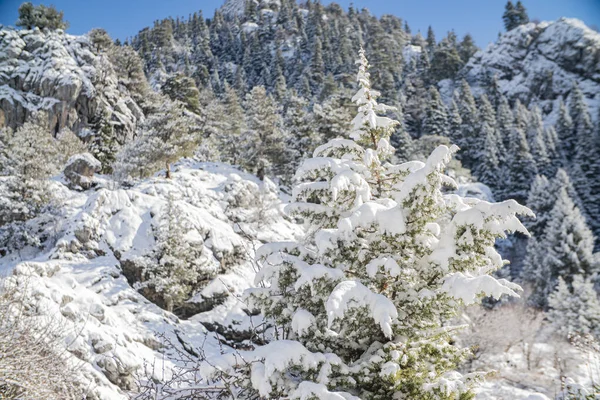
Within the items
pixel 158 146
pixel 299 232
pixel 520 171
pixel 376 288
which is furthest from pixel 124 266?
pixel 520 171

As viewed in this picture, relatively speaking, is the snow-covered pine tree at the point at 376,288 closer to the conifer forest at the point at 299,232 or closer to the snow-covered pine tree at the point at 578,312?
the conifer forest at the point at 299,232

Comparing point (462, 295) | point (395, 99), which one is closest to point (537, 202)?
point (395, 99)

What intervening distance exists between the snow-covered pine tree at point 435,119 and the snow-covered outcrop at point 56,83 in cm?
4318

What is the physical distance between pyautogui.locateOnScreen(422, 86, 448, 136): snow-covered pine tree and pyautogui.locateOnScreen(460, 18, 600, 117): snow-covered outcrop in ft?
66.9

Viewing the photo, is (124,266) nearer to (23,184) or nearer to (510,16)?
(23,184)

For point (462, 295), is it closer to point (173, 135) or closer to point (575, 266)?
point (173, 135)

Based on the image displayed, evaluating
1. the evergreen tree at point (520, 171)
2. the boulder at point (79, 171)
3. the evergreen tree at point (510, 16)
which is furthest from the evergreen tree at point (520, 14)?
the boulder at point (79, 171)

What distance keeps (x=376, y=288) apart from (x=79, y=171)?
2650cm

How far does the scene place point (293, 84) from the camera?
87500 millimetres

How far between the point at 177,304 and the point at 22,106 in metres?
33.7

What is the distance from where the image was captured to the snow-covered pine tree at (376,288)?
4.84 m

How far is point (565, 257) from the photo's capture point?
3453 cm

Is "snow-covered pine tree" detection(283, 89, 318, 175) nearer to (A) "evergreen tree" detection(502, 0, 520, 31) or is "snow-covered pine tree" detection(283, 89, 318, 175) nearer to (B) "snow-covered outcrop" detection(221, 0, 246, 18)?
(A) "evergreen tree" detection(502, 0, 520, 31)

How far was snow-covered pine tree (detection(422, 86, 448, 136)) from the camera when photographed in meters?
58.6
